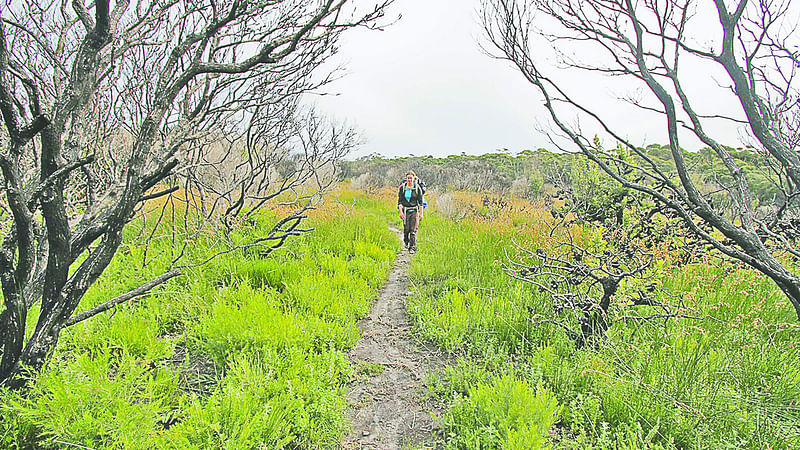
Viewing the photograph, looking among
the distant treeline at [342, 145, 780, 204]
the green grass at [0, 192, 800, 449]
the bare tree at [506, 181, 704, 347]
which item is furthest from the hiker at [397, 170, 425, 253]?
the distant treeline at [342, 145, 780, 204]

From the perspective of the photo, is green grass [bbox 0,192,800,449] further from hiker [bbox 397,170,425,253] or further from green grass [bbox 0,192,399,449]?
hiker [bbox 397,170,425,253]

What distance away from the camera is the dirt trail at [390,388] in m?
2.50

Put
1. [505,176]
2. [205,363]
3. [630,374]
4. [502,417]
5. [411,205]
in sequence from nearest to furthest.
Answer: [502,417] < [630,374] < [205,363] < [411,205] < [505,176]

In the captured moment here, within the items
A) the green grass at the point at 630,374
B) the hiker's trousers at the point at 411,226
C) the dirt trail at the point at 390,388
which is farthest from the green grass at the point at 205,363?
the hiker's trousers at the point at 411,226

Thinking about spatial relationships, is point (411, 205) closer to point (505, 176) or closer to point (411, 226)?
point (411, 226)

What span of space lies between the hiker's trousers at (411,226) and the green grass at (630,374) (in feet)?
11.2

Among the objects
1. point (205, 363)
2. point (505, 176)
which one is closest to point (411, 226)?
point (205, 363)

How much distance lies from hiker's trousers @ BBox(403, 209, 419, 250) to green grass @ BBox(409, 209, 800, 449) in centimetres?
341

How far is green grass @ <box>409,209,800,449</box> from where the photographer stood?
7.34 ft

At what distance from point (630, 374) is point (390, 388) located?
1.76m

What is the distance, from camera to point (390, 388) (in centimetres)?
304

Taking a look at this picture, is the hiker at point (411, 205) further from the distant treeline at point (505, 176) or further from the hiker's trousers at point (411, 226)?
the distant treeline at point (505, 176)

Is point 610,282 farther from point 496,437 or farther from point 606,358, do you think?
point 496,437

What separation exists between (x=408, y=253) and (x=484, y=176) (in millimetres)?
18311
